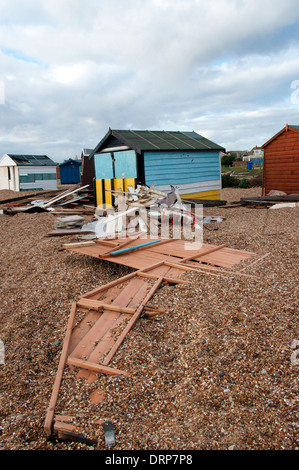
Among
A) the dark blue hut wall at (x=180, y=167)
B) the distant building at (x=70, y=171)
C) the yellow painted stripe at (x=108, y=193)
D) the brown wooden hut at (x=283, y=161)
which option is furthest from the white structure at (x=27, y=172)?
the brown wooden hut at (x=283, y=161)

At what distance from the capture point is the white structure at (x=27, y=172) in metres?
28.8

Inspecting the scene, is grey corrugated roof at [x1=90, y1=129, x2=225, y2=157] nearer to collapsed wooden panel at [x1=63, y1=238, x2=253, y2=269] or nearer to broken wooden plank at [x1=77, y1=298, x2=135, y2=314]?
collapsed wooden panel at [x1=63, y1=238, x2=253, y2=269]

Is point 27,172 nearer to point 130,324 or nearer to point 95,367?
point 130,324

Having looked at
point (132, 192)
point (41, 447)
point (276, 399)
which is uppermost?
point (132, 192)

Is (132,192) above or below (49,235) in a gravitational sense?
above

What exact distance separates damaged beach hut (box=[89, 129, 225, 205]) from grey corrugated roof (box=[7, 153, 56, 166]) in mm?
14515

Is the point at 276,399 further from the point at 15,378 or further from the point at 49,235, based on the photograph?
the point at 49,235

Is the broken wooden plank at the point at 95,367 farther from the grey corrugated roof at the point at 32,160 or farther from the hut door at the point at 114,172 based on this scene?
the grey corrugated roof at the point at 32,160

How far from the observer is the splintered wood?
386 cm

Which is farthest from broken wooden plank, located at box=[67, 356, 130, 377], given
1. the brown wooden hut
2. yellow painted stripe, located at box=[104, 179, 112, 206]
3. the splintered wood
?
the brown wooden hut

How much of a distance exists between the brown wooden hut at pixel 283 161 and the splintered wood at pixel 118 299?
13.1m

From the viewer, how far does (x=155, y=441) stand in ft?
9.30

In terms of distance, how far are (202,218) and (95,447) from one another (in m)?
9.47

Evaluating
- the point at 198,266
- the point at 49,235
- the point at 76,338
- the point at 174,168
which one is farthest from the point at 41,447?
the point at 174,168
